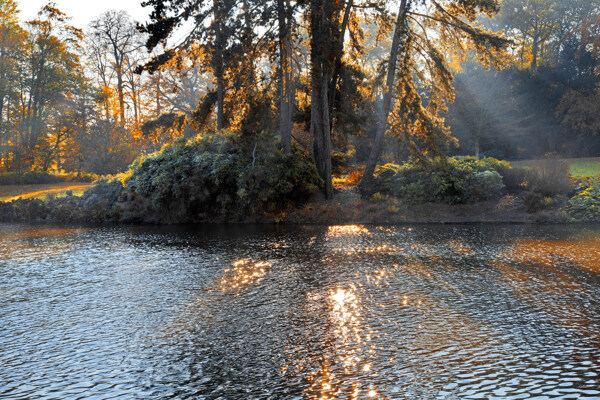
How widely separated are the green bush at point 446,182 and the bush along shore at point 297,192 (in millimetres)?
42

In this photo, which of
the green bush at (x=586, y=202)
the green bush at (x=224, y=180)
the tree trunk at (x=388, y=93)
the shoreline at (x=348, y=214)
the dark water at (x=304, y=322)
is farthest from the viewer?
the tree trunk at (x=388, y=93)

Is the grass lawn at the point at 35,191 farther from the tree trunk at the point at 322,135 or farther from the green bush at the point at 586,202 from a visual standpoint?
the green bush at the point at 586,202

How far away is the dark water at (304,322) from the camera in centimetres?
491

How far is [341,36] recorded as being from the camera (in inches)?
822

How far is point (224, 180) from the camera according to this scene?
19.4m

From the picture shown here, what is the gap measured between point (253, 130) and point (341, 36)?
5866 millimetres

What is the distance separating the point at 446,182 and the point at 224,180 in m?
Result: 9.23

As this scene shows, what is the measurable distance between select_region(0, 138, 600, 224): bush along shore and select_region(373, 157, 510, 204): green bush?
0.04 m

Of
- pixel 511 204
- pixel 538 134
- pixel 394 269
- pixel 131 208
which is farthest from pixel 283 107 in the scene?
pixel 538 134

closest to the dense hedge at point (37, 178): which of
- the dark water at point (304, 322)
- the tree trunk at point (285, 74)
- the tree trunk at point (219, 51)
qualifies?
the tree trunk at point (219, 51)

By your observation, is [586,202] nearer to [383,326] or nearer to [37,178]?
[383,326]

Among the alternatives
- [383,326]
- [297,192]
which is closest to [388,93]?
[297,192]

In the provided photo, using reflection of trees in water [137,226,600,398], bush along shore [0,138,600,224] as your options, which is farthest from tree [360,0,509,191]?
reflection of trees in water [137,226,600,398]

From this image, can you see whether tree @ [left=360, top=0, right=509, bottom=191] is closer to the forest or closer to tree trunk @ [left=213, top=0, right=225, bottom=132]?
the forest
